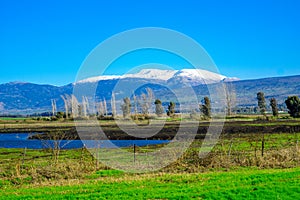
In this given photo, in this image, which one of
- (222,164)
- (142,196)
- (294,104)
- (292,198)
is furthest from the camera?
(294,104)

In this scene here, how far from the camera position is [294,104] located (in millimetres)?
136625

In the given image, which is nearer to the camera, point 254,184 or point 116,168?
point 254,184

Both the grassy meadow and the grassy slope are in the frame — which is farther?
the grassy meadow

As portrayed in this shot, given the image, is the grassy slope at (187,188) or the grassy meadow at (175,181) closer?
the grassy slope at (187,188)

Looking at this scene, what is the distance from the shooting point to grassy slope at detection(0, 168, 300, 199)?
1906 centimetres

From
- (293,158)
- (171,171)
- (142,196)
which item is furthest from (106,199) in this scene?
(293,158)

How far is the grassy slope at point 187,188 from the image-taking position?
62.5 ft

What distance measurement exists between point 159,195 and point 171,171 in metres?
11.4

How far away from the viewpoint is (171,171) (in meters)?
30.6

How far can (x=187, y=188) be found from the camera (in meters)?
21.0

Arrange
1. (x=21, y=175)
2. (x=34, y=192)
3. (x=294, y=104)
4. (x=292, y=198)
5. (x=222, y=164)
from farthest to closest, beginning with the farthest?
(x=294, y=104) → (x=222, y=164) → (x=21, y=175) → (x=34, y=192) → (x=292, y=198)

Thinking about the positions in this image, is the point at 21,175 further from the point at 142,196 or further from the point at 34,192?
the point at 142,196

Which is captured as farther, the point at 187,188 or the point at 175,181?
the point at 175,181

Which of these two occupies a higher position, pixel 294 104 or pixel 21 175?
pixel 294 104
